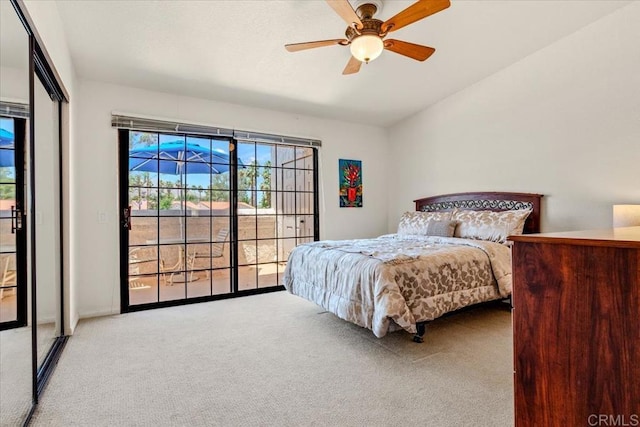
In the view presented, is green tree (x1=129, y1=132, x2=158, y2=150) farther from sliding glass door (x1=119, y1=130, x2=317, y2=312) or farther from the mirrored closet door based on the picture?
the mirrored closet door

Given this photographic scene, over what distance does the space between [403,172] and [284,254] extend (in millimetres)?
2306

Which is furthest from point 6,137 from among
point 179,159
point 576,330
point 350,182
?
point 350,182

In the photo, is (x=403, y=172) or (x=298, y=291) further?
(x=403, y=172)

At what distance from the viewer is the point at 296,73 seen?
3574 mm

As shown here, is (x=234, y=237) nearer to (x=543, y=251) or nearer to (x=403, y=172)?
(x=403, y=172)

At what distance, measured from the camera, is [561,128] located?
3.37 metres

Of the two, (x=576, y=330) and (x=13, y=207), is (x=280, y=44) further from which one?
(x=576, y=330)

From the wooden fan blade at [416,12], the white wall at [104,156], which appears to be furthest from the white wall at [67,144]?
the wooden fan blade at [416,12]

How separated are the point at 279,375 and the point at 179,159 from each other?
287cm

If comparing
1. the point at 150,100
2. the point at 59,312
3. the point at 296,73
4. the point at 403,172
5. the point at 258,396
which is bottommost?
the point at 258,396

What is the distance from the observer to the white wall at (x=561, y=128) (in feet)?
9.67

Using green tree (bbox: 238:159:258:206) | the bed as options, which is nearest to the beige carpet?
the bed

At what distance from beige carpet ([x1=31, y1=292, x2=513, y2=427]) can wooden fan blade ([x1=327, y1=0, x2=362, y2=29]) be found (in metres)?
2.34

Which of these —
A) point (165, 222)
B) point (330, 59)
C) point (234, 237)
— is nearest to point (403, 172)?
point (330, 59)
